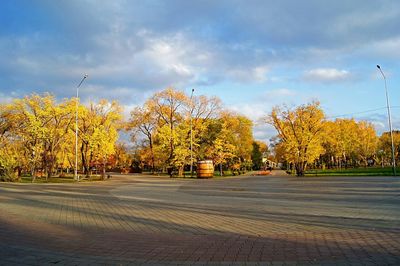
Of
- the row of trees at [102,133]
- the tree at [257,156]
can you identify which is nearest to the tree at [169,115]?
the row of trees at [102,133]

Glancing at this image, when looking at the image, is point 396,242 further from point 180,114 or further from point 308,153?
point 180,114

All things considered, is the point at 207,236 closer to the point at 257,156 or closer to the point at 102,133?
the point at 102,133

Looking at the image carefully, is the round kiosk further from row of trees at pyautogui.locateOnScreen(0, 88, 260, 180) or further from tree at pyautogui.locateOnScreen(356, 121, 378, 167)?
tree at pyautogui.locateOnScreen(356, 121, 378, 167)

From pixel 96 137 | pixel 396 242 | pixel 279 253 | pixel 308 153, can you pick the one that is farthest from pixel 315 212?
pixel 96 137

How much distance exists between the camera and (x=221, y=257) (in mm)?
6152

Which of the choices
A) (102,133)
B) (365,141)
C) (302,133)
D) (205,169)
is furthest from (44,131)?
(365,141)

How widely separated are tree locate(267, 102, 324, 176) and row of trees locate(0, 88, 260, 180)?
11108mm

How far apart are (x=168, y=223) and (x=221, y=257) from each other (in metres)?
4.01

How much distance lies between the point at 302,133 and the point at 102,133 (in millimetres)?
28140

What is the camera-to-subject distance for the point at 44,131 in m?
45.0

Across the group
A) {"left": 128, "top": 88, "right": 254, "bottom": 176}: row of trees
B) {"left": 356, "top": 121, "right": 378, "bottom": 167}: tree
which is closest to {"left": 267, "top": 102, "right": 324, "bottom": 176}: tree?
{"left": 128, "top": 88, "right": 254, "bottom": 176}: row of trees

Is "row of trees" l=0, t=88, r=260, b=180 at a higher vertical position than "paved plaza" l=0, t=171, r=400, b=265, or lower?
higher

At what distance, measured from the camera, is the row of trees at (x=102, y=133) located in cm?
4597

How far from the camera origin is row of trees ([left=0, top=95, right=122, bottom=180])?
45344mm
